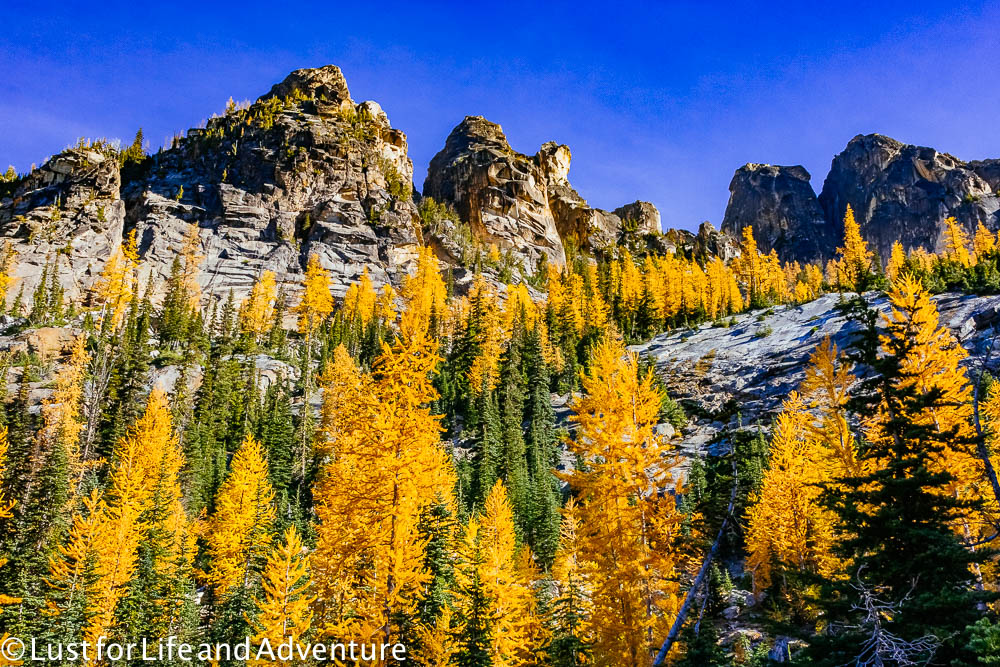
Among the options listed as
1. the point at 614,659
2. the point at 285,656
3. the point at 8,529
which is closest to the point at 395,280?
the point at 8,529

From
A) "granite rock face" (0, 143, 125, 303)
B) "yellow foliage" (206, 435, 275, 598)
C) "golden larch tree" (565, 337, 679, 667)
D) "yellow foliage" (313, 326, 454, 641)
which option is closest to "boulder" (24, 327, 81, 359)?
"granite rock face" (0, 143, 125, 303)

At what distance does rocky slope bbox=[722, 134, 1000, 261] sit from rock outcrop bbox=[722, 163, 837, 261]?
0.31 metres

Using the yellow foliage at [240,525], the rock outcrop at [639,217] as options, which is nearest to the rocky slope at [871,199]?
the rock outcrop at [639,217]

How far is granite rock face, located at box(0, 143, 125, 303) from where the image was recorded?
274ft

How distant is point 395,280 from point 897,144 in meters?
178

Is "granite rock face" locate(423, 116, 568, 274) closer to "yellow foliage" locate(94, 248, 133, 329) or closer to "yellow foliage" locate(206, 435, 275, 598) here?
"yellow foliage" locate(94, 248, 133, 329)

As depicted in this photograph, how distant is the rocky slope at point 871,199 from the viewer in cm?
15688

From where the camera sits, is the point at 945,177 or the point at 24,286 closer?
the point at 24,286

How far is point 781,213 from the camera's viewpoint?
186750 mm

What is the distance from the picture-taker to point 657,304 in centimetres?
8144

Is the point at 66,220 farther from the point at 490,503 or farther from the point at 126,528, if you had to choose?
the point at 490,503

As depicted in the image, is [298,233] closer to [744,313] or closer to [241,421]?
[241,421]

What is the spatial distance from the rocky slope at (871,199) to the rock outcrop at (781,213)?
0.31 meters

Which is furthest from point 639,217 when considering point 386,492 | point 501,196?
point 386,492
